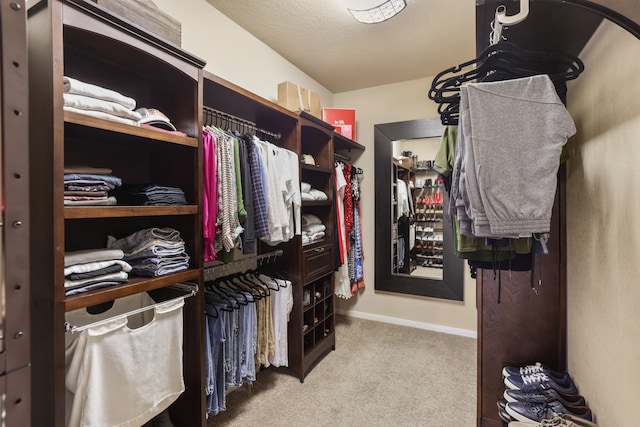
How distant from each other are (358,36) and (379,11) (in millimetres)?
459

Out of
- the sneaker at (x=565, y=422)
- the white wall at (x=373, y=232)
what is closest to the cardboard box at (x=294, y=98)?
the white wall at (x=373, y=232)

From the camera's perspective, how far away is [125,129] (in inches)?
46.4

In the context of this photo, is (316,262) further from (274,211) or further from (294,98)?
(294,98)

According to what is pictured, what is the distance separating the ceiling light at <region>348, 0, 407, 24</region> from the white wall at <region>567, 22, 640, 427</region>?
111cm

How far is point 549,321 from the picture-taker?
1.53 meters

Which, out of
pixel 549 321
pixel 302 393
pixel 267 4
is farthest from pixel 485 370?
pixel 267 4

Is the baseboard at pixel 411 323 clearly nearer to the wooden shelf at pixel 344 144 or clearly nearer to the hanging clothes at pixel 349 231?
the hanging clothes at pixel 349 231

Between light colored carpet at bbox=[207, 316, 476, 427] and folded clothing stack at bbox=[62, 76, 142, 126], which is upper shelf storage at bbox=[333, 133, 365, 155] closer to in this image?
folded clothing stack at bbox=[62, 76, 142, 126]

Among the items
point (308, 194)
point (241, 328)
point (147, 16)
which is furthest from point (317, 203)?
point (147, 16)

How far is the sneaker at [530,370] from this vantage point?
1.43m

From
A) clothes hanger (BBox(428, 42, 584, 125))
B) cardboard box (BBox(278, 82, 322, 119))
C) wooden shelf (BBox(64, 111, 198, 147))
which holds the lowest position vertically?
wooden shelf (BBox(64, 111, 198, 147))

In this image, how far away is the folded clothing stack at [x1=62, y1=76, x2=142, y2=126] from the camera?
1.06 meters

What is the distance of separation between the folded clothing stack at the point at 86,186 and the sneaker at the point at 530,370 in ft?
6.29

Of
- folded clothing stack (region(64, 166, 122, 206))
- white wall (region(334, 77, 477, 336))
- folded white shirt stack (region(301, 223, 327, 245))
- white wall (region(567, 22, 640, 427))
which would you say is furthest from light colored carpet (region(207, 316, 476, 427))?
folded clothing stack (region(64, 166, 122, 206))
